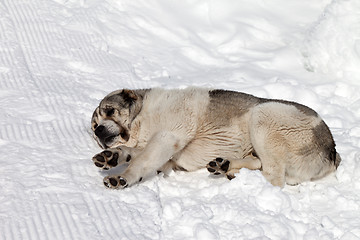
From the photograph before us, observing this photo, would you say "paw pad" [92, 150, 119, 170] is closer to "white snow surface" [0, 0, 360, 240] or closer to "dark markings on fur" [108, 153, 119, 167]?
"dark markings on fur" [108, 153, 119, 167]

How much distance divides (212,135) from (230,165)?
39 cm

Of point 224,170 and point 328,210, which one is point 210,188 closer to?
point 224,170

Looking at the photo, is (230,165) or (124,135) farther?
(124,135)

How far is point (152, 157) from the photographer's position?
17.1ft

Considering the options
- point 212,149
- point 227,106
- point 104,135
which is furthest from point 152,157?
point 227,106

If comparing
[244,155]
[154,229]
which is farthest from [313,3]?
[154,229]

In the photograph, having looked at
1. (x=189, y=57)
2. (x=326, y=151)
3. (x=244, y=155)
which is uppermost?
(x=326, y=151)

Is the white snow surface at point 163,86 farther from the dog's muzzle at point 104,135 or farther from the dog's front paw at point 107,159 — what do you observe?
the dog's muzzle at point 104,135

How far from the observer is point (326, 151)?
209 inches

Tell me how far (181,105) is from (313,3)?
20.1ft

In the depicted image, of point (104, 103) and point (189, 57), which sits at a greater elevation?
point (104, 103)

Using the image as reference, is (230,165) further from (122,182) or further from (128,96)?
(128,96)

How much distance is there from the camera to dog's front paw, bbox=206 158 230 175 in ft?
17.4

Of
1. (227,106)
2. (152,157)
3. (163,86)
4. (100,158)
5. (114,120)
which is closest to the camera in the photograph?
(100,158)
